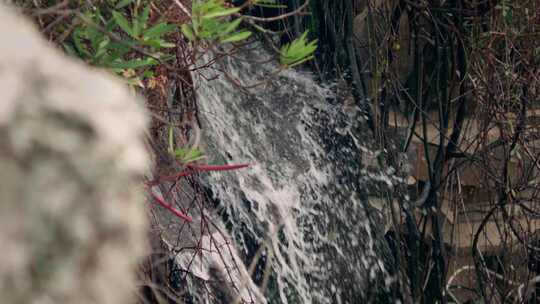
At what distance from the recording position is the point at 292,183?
2863mm

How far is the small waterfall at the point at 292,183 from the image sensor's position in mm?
2605

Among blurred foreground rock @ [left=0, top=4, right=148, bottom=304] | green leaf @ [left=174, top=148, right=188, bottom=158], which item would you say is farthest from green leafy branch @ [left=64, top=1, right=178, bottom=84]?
blurred foreground rock @ [left=0, top=4, right=148, bottom=304]

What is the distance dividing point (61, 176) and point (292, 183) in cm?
249

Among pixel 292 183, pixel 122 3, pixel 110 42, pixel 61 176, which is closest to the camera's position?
pixel 61 176

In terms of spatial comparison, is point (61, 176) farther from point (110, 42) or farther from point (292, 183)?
point (292, 183)

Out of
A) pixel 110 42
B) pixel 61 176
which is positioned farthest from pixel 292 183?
pixel 61 176

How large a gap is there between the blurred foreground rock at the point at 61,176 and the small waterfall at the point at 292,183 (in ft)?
6.73

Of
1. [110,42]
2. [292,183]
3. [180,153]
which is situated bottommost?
[292,183]

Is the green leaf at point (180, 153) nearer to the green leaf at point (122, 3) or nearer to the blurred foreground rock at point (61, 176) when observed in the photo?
the green leaf at point (122, 3)

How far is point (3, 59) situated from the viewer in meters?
0.39

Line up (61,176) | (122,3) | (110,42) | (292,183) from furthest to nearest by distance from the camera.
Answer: (292,183)
(122,3)
(110,42)
(61,176)

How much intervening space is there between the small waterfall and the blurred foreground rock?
2.05 meters

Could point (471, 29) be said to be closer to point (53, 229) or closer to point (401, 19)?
point (401, 19)

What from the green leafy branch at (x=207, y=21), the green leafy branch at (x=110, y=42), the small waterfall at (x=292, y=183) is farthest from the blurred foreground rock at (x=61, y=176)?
the small waterfall at (x=292, y=183)
